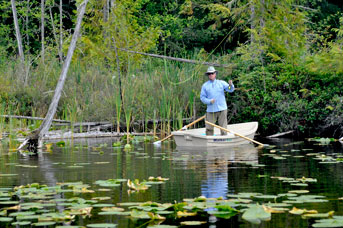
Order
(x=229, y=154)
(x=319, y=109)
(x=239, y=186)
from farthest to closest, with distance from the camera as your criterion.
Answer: (x=319, y=109) < (x=229, y=154) < (x=239, y=186)

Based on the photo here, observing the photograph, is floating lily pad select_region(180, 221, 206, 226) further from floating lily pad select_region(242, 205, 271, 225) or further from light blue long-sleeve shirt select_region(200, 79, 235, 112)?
light blue long-sleeve shirt select_region(200, 79, 235, 112)

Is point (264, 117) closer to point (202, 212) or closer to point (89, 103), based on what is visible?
point (89, 103)

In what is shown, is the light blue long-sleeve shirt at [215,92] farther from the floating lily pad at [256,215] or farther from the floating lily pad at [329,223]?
the floating lily pad at [329,223]

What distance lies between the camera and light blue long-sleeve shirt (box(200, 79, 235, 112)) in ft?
50.2

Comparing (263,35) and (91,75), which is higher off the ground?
(263,35)

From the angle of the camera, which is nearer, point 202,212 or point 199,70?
point 202,212

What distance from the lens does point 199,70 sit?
2038 centimetres

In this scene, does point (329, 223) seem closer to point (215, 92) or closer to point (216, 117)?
point (215, 92)

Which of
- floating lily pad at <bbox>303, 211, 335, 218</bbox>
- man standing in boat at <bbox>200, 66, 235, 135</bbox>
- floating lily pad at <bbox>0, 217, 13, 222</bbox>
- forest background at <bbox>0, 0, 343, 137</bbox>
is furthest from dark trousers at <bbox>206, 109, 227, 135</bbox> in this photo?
floating lily pad at <bbox>0, 217, 13, 222</bbox>

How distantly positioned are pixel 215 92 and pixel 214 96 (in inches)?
4.9

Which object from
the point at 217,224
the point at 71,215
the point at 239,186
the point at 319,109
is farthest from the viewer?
the point at 319,109

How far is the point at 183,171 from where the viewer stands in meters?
Result: 10.5

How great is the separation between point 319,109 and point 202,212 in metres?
13.2

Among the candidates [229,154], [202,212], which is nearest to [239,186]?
[202,212]
